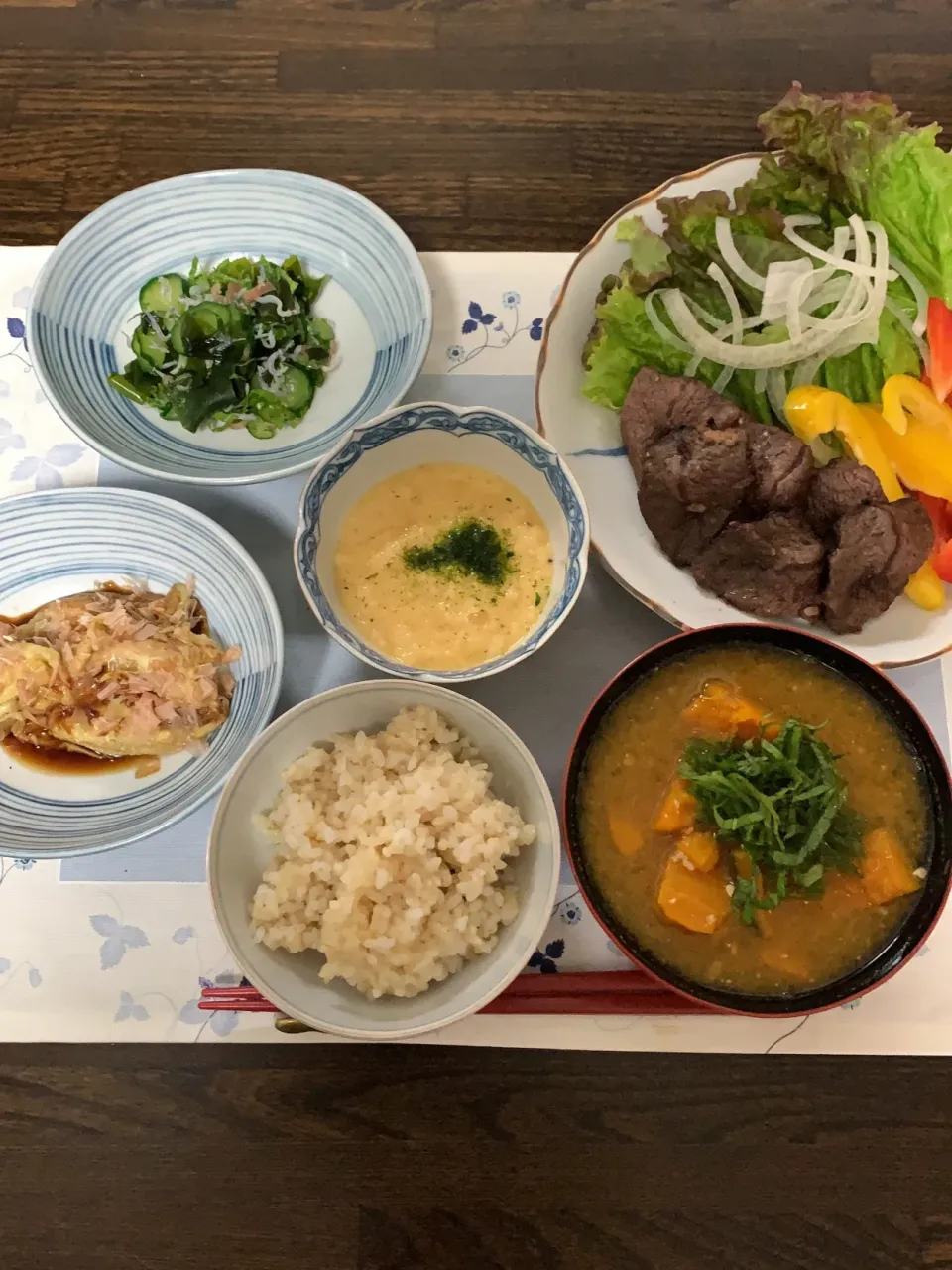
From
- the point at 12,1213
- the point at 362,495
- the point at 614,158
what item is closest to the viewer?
the point at 12,1213

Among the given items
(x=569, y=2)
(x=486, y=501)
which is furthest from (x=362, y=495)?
(x=569, y=2)

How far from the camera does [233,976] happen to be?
74.5 inches

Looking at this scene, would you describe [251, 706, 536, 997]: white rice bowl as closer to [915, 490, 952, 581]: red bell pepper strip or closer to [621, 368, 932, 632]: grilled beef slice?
[621, 368, 932, 632]: grilled beef slice

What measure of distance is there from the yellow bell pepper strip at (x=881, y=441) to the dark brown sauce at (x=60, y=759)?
171 centimetres

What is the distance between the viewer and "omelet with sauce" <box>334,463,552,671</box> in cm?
191

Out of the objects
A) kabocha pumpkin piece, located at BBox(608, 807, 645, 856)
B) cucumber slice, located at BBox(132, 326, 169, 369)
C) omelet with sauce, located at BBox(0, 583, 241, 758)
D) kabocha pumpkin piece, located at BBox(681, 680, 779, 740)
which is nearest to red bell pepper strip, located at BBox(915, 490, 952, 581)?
kabocha pumpkin piece, located at BBox(681, 680, 779, 740)

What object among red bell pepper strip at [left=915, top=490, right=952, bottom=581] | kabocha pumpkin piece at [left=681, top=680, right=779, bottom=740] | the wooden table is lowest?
the wooden table

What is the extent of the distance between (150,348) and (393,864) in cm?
138

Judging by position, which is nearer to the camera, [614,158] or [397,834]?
[397,834]

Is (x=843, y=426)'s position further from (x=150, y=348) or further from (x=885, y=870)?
(x=150, y=348)

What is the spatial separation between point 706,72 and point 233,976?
2.71m

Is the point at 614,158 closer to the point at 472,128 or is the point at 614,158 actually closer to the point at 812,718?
the point at 472,128

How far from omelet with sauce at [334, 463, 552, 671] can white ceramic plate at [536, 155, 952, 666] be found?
163 millimetres

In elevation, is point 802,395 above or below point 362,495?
above
